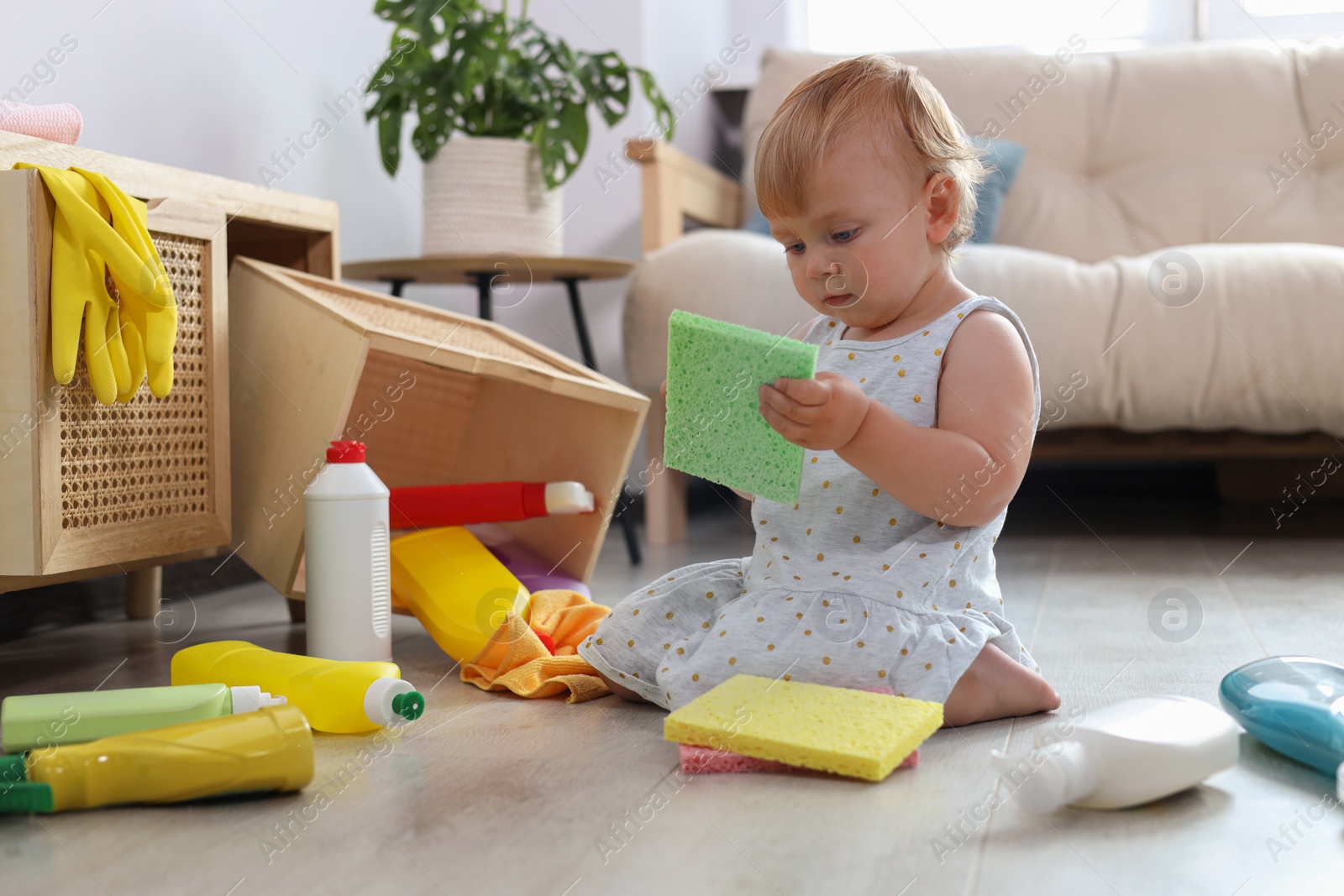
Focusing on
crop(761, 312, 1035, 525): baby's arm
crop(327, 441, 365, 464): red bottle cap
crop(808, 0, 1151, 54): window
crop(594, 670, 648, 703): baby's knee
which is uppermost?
crop(808, 0, 1151, 54): window

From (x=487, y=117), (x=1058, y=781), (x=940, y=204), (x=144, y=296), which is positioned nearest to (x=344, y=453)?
(x=144, y=296)

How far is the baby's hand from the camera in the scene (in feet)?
2.37

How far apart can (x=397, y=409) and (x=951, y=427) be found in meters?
0.83

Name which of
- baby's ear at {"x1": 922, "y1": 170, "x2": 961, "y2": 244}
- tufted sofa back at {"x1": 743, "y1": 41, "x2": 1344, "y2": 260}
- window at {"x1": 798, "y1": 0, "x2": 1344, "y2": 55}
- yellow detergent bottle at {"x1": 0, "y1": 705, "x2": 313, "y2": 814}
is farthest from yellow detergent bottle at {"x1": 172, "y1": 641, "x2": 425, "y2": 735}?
window at {"x1": 798, "y1": 0, "x2": 1344, "y2": 55}

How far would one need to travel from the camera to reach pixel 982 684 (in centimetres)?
79

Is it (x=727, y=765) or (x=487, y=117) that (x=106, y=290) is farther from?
(x=487, y=117)

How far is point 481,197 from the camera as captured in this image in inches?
67.1

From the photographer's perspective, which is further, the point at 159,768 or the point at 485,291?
the point at 485,291

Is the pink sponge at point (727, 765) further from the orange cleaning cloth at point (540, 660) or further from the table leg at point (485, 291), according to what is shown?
the table leg at point (485, 291)

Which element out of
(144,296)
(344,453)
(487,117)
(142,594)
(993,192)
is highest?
(487,117)

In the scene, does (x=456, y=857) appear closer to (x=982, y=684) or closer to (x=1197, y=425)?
(x=982, y=684)

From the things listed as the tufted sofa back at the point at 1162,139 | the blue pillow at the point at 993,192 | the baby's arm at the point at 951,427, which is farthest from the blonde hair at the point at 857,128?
the tufted sofa back at the point at 1162,139

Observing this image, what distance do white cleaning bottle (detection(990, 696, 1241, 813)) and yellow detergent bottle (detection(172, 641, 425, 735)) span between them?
41 cm

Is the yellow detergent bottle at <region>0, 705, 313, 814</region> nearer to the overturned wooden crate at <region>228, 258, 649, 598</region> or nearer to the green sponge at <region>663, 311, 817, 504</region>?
the green sponge at <region>663, 311, 817, 504</region>
